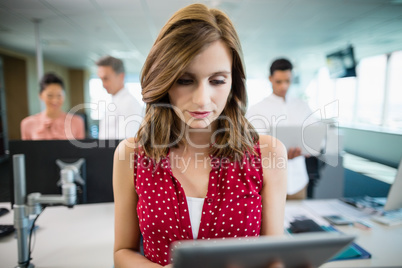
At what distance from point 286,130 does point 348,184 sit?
2212 millimetres

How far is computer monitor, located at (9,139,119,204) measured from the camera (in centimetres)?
118

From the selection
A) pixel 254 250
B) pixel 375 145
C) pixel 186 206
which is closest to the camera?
pixel 254 250

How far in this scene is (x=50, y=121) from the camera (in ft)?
8.32

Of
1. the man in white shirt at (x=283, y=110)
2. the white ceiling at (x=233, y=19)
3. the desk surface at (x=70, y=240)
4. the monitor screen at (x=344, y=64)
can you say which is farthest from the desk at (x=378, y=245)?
the monitor screen at (x=344, y=64)

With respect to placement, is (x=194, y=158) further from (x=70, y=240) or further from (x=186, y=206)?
(x=70, y=240)

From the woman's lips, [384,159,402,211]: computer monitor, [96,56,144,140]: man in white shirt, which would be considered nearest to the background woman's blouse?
[96,56,144,140]: man in white shirt

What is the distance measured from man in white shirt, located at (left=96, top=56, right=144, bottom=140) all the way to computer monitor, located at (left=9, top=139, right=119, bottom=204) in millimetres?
494

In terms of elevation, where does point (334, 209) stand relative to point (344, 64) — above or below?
below

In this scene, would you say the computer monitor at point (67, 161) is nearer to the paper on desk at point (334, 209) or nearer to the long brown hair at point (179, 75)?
the long brown hair at point (179, 75)

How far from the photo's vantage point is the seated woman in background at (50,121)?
98.7 inches

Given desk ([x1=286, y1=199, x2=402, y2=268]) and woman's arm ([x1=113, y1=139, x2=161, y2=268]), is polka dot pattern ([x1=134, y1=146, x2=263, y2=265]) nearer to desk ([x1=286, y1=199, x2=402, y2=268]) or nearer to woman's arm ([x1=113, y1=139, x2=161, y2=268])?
woman's arm ([x1=113, y1=139, x2=161, y2=268])

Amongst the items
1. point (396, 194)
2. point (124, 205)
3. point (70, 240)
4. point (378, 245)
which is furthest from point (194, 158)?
point (396, 194)

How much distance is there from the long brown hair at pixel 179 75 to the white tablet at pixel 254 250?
51cm

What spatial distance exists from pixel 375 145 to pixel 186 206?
12.6 ft
